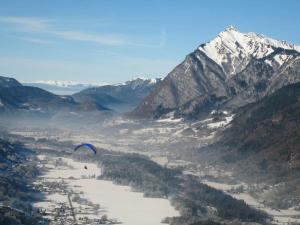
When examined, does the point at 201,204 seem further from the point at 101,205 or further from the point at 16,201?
the point at 16,201

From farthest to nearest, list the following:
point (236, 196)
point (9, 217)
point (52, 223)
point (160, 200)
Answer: point (236, 196) → point (160, 200) → point (52, 223) → point (9, 217)

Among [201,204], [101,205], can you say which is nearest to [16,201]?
[101,205]

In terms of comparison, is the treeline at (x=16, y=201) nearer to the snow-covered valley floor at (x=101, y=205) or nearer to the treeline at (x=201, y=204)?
the snow-covered valley floor at (x=101, y=205)

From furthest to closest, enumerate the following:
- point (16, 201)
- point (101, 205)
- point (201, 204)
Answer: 1. point (201, 204)
2. point (101, 205)
3. point (16, 201)

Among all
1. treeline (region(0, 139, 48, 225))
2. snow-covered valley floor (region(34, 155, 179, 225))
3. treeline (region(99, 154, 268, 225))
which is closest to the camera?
treeline (region(0, 139, 48, 225))

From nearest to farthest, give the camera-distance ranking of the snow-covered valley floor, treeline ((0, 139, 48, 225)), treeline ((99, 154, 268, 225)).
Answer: treeline ((0, 139, 48, 225)) → the snow-covered valley floor → treeline ((99, 154, 268, 225))

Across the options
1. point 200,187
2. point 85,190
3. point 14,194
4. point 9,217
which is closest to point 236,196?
point 200,187

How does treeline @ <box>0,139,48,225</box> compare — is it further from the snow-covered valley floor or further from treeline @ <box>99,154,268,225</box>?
treeline @ <box>99,154,268,225</box>

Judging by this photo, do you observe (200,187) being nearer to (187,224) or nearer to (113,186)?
(113,186)

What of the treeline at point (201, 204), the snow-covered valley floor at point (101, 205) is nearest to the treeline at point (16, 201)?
the snow-covered valley floor at point (101, 205)

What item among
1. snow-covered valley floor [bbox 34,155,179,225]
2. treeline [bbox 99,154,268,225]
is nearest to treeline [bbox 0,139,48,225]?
snow-covered valley floor [bbox 34,155,179,225]

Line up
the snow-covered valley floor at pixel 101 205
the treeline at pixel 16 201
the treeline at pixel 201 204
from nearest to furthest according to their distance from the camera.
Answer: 1. the treeline at pixel 16 201
2. the snow-covered valley floor at pixel 101 205
3. the treeline at pixel 201 204
